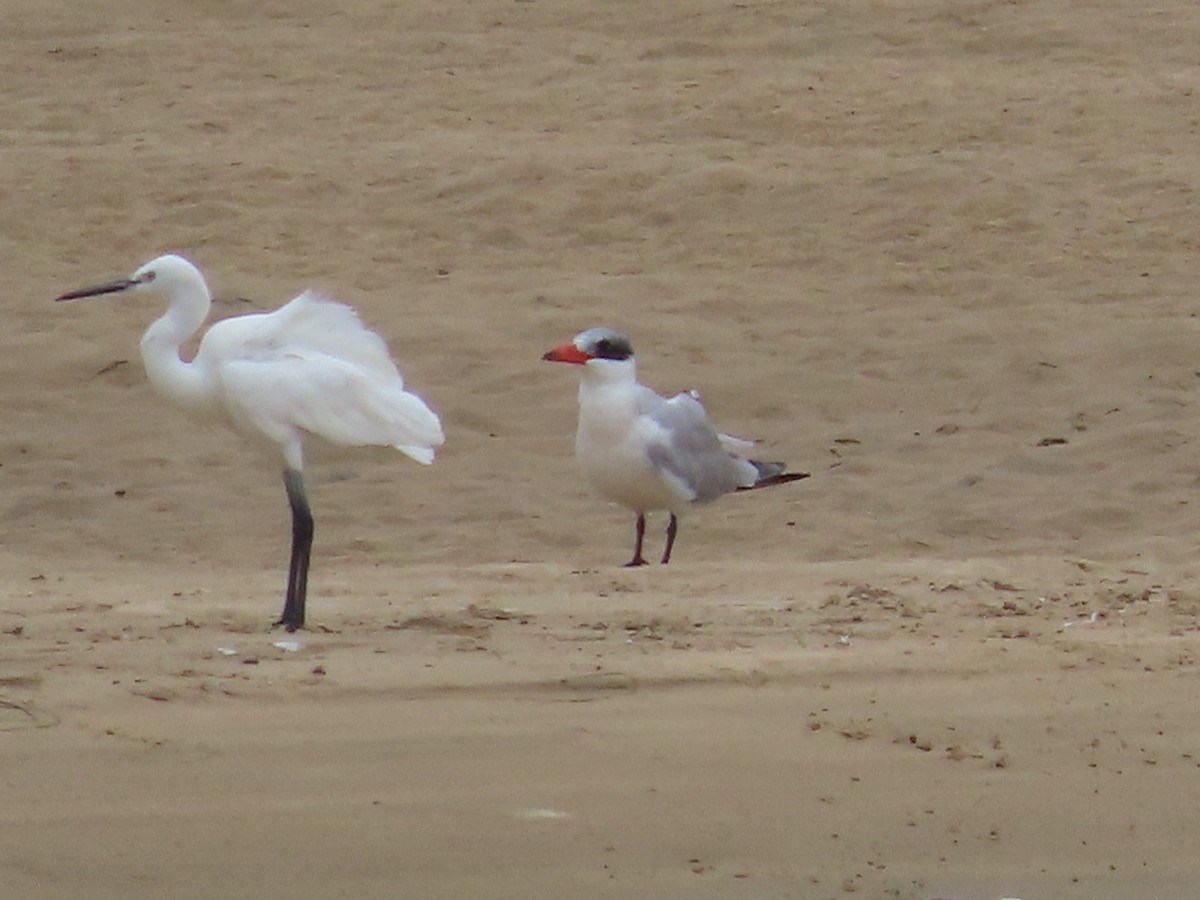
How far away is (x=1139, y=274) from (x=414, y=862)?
8050 millimetres

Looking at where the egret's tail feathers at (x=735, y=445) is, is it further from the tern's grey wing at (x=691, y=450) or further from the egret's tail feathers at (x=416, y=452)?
the egret's tail feathers at (x=416, y=452)

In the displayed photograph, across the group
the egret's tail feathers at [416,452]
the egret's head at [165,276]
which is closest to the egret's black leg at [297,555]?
the egret's tail feathers at [416,452]

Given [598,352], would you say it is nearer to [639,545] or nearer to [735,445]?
[639,545]

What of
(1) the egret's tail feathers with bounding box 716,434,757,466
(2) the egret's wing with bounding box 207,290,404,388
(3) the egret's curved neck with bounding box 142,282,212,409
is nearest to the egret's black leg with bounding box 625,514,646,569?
(1) the egret's tail feathers with bounding box 716,434,757,466

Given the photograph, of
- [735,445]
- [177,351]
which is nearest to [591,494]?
[735,445]

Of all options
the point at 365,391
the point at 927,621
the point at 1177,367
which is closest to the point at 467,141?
the point at 1177,367

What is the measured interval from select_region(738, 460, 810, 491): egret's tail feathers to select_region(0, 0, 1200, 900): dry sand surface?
14 centimetres

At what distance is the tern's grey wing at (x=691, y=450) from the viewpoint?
9344 millimetres

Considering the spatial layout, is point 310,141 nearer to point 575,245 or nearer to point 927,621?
point 575,245

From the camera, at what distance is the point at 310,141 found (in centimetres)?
1511

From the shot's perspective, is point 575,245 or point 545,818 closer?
point 545,818

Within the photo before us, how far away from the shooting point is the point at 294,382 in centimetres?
773

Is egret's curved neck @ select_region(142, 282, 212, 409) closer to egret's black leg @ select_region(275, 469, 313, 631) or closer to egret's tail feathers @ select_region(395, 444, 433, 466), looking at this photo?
egret's black leg @ select_region(275, 469, 313, 631)

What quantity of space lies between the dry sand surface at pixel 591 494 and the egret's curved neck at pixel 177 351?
0.70m
